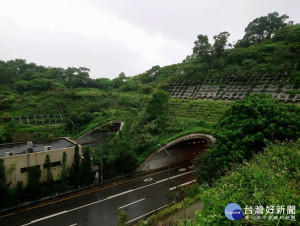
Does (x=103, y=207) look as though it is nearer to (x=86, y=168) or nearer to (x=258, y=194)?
(x=86, y=168)

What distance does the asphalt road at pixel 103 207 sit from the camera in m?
18.1

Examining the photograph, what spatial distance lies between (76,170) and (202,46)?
4680cm

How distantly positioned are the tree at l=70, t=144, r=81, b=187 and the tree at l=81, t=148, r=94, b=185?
623mm

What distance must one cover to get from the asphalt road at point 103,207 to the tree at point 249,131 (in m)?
8.21

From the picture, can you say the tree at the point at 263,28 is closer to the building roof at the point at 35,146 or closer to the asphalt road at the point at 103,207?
the asphalt road at the point at 103,207

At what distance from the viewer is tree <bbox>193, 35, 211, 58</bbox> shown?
5278cm

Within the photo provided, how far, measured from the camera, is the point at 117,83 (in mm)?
73000

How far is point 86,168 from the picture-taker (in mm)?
23344

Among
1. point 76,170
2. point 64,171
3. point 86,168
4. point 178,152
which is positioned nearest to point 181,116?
point 178,152

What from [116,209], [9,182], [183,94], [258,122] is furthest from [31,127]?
[258,122]

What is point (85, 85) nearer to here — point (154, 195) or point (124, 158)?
point (124, 158)

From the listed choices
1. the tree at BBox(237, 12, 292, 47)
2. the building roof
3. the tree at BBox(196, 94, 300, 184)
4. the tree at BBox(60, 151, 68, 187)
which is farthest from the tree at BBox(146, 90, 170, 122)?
the tree at BBox(237, 12, 292, 47)

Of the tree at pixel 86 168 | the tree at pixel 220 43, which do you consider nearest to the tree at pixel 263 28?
the tree at pixel 220 43

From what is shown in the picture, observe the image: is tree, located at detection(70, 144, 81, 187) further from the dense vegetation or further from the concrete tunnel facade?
the concrete tunnel facade
